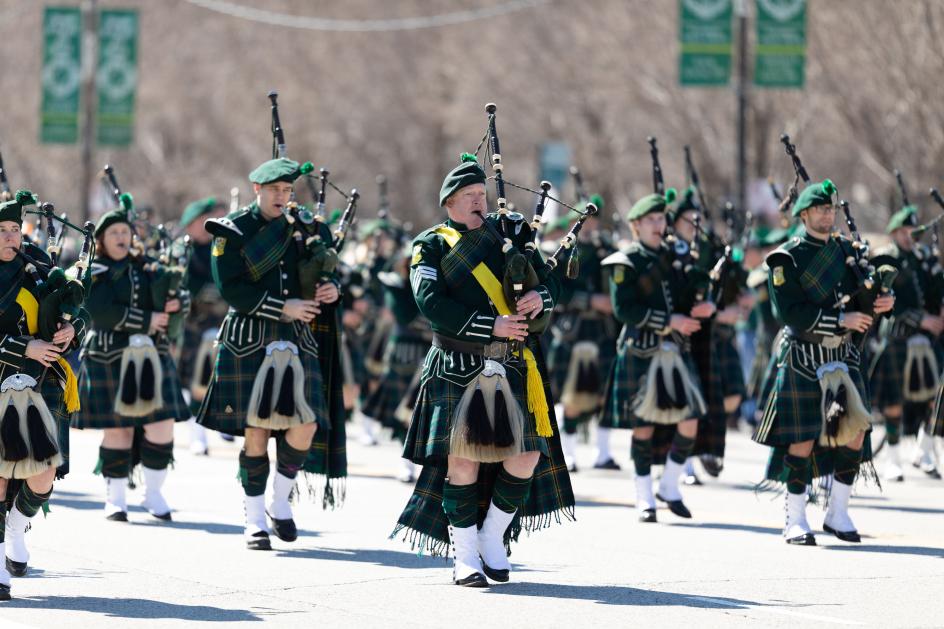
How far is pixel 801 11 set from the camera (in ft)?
73.9

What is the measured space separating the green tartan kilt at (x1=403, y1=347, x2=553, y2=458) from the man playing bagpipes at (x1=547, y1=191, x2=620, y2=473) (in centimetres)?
540

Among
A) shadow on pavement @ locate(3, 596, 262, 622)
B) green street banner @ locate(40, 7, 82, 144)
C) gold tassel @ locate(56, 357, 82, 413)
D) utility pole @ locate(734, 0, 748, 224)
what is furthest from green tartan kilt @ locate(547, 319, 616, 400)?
green street banner @ locate(40, 7, 82, 144)

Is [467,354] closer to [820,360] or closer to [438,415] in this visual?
[438,415]

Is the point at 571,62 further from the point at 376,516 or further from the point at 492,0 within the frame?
the point at 376,516

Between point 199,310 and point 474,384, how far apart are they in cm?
703

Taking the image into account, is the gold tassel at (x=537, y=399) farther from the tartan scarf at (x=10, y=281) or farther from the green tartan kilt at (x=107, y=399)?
the green tartan kilt at (x=107, y=399)

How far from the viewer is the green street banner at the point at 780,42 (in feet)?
74.1

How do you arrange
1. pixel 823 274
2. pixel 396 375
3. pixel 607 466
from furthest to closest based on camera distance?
pixel 396 375 < pixel 607 466 < pixel 823 274

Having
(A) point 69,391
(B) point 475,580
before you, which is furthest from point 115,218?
(B) point 475,580

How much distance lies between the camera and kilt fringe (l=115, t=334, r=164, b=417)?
10391mm

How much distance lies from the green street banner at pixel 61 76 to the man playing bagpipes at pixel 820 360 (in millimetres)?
19934

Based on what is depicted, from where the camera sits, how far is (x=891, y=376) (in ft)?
43.0

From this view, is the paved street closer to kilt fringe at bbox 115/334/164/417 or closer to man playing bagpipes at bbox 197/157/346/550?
man playing bagpipes at bbox 197/157/346/550

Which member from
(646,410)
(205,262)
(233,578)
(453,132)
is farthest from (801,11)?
(453,132)
